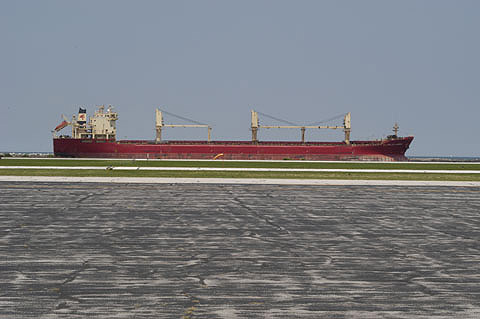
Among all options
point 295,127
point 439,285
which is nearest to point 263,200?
point 439,285

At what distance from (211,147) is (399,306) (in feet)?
217

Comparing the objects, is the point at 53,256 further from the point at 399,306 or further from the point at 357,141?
the point at 357,141

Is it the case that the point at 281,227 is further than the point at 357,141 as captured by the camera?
No

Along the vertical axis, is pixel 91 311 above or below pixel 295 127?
below

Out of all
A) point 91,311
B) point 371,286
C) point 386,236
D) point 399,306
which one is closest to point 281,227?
point 386,236

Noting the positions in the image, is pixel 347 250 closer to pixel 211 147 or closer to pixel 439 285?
pixel 439 285

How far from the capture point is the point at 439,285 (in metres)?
6.55

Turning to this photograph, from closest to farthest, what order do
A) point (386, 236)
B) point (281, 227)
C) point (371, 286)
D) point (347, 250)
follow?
point (371, 286), point (347, 250), point (386, 236), point (281, 227)

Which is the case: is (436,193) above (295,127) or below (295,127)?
below

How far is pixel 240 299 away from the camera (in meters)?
5.85

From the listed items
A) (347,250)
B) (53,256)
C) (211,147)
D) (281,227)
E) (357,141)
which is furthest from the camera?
(357,141)

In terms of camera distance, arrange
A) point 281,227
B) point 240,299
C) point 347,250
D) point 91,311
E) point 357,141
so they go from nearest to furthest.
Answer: point 91,311, point 240,299, point 347,250, point 281,227, point 357,141

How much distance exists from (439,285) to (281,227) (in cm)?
530

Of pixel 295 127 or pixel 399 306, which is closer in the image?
pixel 399 306
